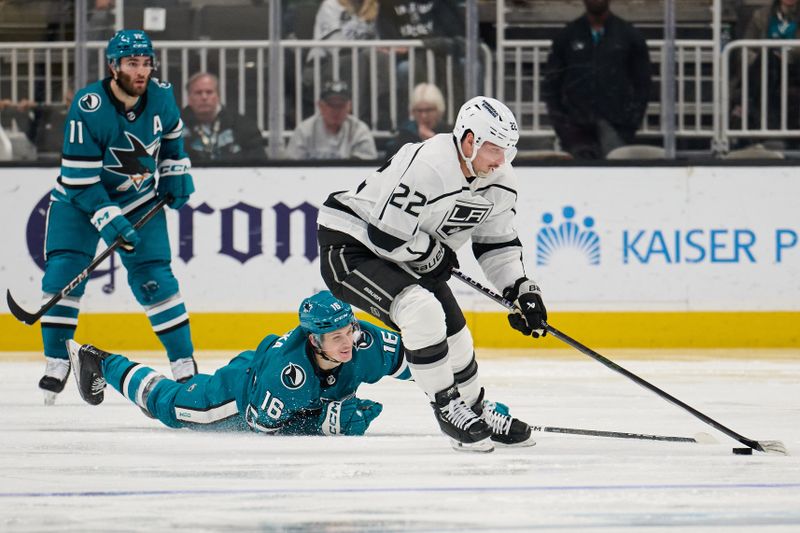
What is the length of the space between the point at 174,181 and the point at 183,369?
66cm

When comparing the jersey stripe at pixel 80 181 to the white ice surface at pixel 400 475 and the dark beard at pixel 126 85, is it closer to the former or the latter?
the dark beard at pixel 126 85

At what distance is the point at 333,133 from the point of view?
7.35 m

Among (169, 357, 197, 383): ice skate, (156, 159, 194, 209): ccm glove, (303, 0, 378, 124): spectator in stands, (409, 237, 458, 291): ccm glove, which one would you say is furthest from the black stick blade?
(303, 0, 378, 124): spectator in stands

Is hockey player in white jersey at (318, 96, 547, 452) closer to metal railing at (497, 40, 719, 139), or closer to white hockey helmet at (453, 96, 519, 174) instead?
white hockey helmet at (453, 96, 519, 174)

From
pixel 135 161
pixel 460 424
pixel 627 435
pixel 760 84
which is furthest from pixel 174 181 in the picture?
pixel 760 84

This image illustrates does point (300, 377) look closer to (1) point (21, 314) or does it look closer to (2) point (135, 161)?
(2) point (135, 161)

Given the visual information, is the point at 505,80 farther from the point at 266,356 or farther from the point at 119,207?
the point at 266,356

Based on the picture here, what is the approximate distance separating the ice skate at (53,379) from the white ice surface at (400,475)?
8 cm

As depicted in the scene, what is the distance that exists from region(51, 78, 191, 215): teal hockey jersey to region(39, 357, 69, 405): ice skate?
0.52m

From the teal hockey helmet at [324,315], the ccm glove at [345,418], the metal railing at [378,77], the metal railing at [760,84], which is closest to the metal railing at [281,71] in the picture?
the metal railing at [378,77]

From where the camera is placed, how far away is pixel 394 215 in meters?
3.85

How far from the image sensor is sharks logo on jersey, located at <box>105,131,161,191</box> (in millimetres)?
5188

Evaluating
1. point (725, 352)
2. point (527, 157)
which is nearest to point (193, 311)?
point (527, 157)

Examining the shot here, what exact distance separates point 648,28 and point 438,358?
157 inches
